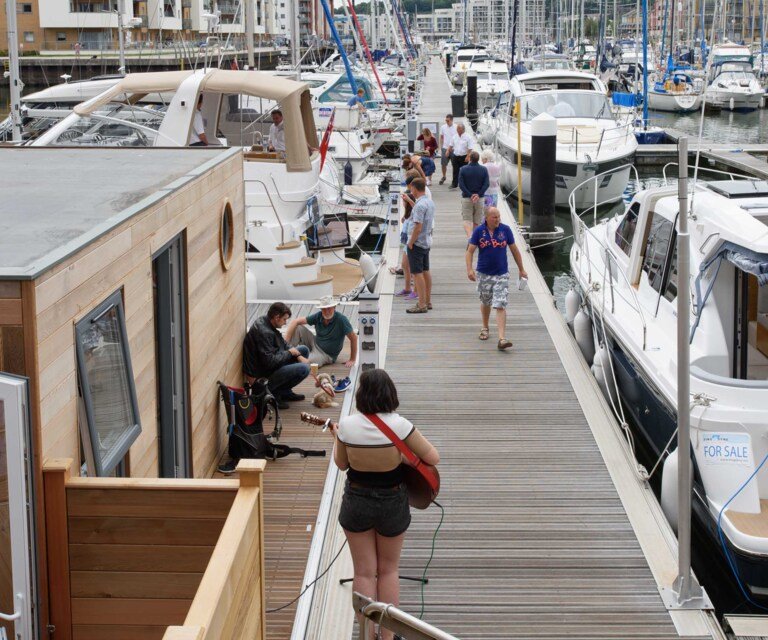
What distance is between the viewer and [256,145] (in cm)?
1691

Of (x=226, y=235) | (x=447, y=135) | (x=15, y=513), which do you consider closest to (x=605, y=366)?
(x=226, y=235)

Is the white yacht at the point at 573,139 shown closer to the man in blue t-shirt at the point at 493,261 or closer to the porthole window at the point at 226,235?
the man in blue t-shirt at the point at 493,261

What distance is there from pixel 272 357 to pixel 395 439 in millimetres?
4236

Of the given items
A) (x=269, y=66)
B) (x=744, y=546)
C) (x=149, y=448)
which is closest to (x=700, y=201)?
(x=744, y=546)

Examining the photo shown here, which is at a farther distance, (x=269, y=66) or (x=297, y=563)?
(x=269, y=66)

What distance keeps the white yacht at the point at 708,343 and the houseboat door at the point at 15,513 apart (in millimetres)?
4817

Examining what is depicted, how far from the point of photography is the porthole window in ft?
→ 28.6

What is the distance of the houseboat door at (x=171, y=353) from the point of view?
23.4 feet

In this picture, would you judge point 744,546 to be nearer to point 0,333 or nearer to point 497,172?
point 0,333

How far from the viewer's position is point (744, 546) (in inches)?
285

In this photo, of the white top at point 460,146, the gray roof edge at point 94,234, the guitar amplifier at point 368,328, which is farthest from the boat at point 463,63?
the gray roof edge at point 94,234

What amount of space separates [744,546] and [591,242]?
26.0ft

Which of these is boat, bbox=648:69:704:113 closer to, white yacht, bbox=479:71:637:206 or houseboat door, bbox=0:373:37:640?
white yacht, bbox=479:71:637:206

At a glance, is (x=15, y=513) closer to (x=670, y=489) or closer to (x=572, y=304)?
(x=670, y=489)
